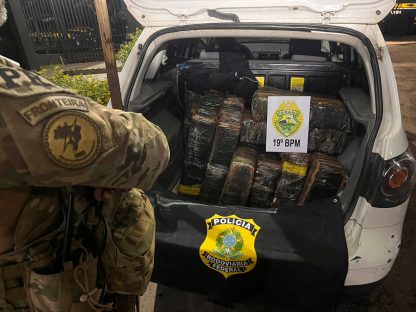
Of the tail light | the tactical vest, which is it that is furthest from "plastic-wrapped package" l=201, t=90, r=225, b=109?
the tactical vest

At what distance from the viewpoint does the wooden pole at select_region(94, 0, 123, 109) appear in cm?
184

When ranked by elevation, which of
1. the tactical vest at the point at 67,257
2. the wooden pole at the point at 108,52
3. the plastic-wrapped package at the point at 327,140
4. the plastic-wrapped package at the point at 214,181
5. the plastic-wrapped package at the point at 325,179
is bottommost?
the plastic-wrapped package at the point at 214,181

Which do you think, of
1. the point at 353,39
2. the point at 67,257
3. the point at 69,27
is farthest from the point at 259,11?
the point at 69,27

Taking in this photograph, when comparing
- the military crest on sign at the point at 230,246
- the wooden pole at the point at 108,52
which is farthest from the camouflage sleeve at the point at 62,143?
the wooden pole at the point at 108,52

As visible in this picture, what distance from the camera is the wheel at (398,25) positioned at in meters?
10.4

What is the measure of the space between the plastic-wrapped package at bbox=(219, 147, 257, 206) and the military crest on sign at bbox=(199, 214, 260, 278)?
0.61 m

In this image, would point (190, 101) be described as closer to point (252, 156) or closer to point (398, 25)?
point (252, 156)

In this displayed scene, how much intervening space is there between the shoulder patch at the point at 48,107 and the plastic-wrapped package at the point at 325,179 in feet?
5.23

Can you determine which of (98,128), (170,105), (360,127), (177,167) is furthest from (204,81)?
(98,128)

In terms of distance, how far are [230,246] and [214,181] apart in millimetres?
787

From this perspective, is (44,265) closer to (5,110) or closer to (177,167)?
(5,110)

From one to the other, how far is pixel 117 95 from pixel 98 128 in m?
1.23

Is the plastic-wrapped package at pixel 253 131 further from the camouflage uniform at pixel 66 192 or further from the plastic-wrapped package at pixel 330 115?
the camouflage uniform at pixel 66 192

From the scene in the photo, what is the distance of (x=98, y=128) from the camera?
831 mm
